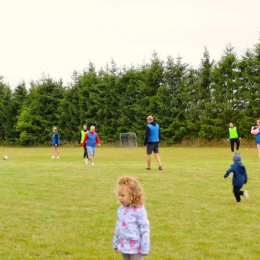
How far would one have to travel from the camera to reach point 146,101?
1877 inches

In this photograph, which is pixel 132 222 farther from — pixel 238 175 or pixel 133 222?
pixel 238 175

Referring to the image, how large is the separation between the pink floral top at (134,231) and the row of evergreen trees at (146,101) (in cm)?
3775

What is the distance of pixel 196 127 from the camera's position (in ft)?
146

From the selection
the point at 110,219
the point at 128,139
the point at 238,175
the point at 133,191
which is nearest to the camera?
the point at 133,191

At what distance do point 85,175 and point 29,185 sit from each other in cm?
299

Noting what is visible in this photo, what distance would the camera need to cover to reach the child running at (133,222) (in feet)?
13.0

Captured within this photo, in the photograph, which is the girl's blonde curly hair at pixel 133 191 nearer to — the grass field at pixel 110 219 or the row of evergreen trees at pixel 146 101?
the grass field at pixel 110 219

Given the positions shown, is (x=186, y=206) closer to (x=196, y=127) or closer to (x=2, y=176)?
(x=2, y=176)

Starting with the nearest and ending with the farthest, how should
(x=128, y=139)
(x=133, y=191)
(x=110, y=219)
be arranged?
(x=133, y=191) → (x=110, y=219) → (x=128, y=139)

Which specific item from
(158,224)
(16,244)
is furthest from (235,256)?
(16,244)

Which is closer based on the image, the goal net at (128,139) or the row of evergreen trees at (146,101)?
the row of evergreen trees at (146,101)

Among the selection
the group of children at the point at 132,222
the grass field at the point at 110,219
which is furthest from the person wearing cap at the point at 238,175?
the group of children at the point at 132,222

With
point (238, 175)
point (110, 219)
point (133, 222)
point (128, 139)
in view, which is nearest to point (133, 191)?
point (133, 222)

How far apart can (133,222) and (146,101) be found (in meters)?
43.9
